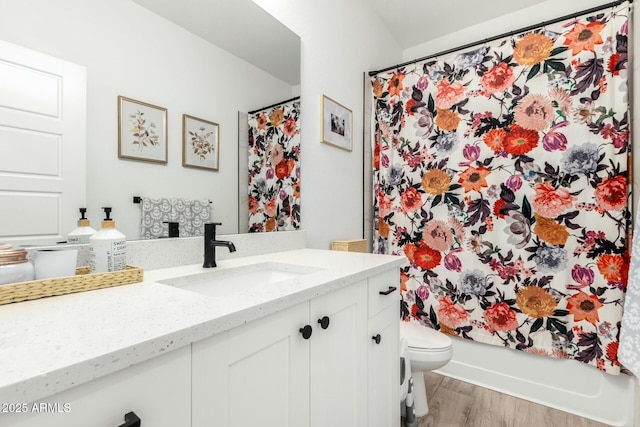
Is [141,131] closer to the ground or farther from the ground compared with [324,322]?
farther from the ground

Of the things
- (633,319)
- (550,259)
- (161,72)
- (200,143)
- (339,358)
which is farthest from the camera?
(550,259)

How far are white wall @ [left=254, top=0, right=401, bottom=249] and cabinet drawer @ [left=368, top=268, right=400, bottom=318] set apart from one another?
0.57 metres

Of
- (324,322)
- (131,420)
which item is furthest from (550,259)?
(131,420)

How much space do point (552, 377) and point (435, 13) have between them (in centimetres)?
243

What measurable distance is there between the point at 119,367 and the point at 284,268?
29.9 inches

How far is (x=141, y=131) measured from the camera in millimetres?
954

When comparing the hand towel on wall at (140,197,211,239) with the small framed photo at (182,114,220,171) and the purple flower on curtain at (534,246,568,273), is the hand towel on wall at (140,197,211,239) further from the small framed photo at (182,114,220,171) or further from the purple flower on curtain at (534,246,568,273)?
the purple flower on curtain at (534,246,568,273)

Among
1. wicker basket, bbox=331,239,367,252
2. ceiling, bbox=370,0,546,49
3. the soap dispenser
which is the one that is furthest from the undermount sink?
ceiling, bbox=370,0,546,49

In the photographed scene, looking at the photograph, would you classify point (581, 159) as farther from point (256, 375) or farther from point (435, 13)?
point (256, 375)

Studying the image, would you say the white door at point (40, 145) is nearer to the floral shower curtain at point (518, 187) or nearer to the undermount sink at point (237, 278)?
the undermount sink at point (237, 278)

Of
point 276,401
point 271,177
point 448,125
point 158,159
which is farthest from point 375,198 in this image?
point 276,401

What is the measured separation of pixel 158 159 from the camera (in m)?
1.00

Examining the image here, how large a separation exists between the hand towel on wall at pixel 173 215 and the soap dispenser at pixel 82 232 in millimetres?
149

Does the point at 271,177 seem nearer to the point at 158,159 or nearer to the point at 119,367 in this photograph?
the point at 158,159
